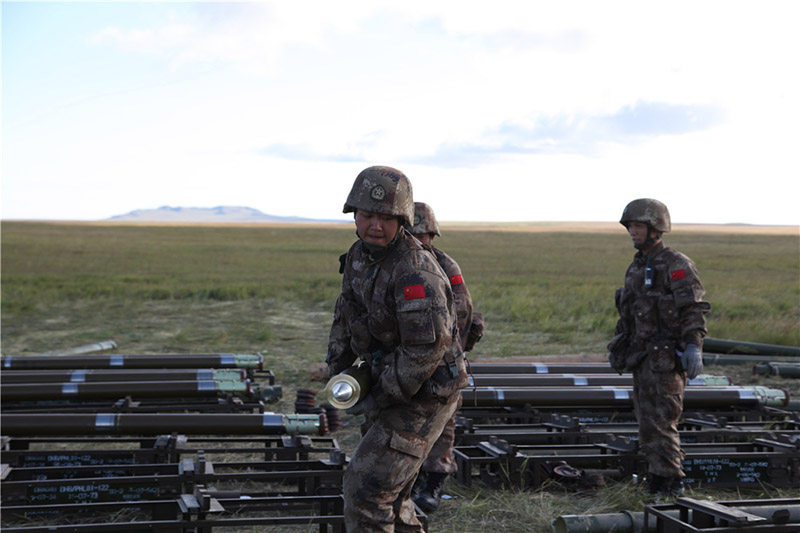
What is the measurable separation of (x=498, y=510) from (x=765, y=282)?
27.1 meters

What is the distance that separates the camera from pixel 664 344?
6.53m

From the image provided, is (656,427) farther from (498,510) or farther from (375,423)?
(375,423)

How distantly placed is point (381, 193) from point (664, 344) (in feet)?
11.2

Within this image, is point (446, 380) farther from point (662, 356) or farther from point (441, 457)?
point (662, 356)

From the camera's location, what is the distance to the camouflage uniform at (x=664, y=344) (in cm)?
647

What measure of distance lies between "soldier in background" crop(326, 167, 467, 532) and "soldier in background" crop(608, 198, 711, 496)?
9.22 ft

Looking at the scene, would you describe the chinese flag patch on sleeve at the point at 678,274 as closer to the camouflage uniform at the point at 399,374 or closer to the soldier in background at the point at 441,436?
the soldier in background at the point at 441,436

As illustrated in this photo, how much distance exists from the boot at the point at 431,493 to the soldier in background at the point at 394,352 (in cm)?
192

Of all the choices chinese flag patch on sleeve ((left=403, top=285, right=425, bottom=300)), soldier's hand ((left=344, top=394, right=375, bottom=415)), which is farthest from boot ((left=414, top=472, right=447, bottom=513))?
chinese flag patch on sleeve ((left=403, top=285, right=425, bottom=300))

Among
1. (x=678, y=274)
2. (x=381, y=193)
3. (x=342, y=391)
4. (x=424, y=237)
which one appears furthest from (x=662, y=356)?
(x=342, y=391)

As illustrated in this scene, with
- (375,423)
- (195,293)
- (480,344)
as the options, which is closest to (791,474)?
(375,423)

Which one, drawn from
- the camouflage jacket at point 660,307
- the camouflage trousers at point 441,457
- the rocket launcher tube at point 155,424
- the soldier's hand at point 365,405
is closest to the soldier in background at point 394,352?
the soldier's hand at point 365,405

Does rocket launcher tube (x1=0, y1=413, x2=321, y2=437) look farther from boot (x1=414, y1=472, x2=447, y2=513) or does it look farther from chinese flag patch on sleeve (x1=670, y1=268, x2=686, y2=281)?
chinese flag patch on sleeve (x1=670, y1=268, x2=686, y2=281)

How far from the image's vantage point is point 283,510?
6.32m
